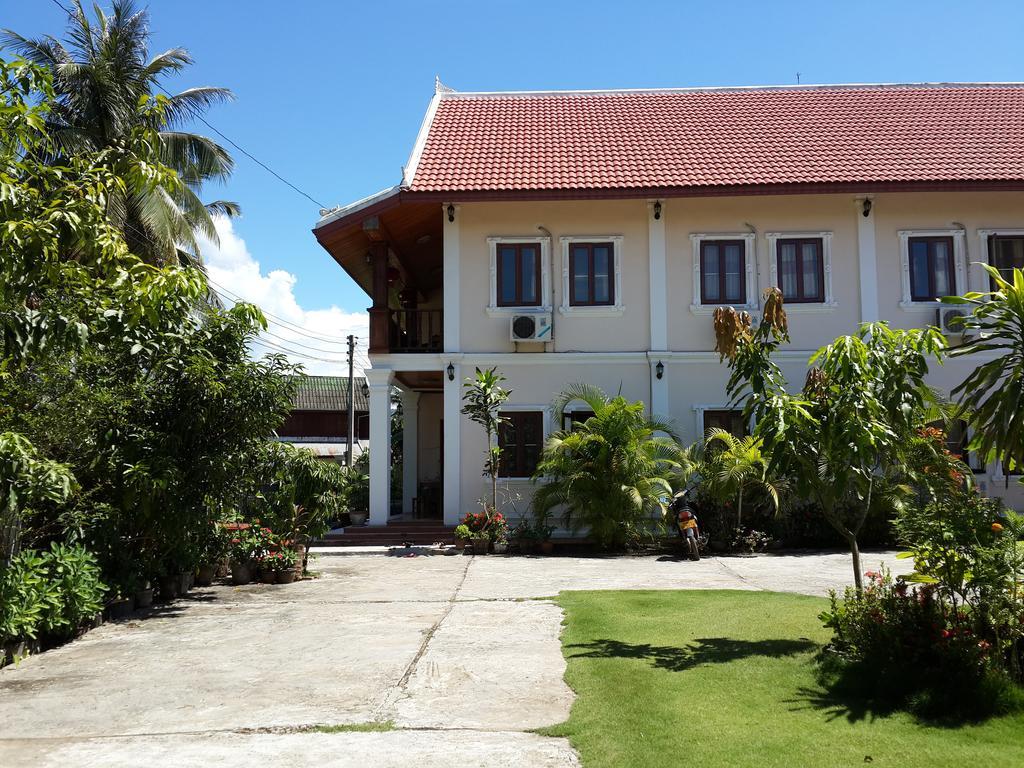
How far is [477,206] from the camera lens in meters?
16.9

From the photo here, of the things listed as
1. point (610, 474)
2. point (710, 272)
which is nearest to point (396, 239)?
point (710, 272)

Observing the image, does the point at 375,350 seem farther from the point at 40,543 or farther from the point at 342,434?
the point at 342,434

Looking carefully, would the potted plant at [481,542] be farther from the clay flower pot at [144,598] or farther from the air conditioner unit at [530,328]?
the clay flower pot at [144,598]

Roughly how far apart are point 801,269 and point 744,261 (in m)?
1.13

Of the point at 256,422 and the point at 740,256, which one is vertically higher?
the point at 740,256

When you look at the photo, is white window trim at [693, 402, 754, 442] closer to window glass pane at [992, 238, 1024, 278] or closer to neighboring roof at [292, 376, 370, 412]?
window glass pane at [992, 238, 1024, 278]

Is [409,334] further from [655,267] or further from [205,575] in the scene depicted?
[205,575]

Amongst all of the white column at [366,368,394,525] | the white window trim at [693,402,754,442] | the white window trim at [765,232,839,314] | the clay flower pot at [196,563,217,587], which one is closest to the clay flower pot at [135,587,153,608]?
the clay flower pot at [196,563,217,587]

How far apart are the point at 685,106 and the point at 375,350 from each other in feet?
32.5

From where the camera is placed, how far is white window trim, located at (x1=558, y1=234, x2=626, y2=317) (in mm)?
16719

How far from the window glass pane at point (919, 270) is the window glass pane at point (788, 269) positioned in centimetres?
226

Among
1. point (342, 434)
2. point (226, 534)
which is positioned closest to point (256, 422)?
point (226, 534)

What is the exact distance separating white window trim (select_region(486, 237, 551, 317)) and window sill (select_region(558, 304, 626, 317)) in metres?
0.37

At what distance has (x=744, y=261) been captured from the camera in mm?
16812
